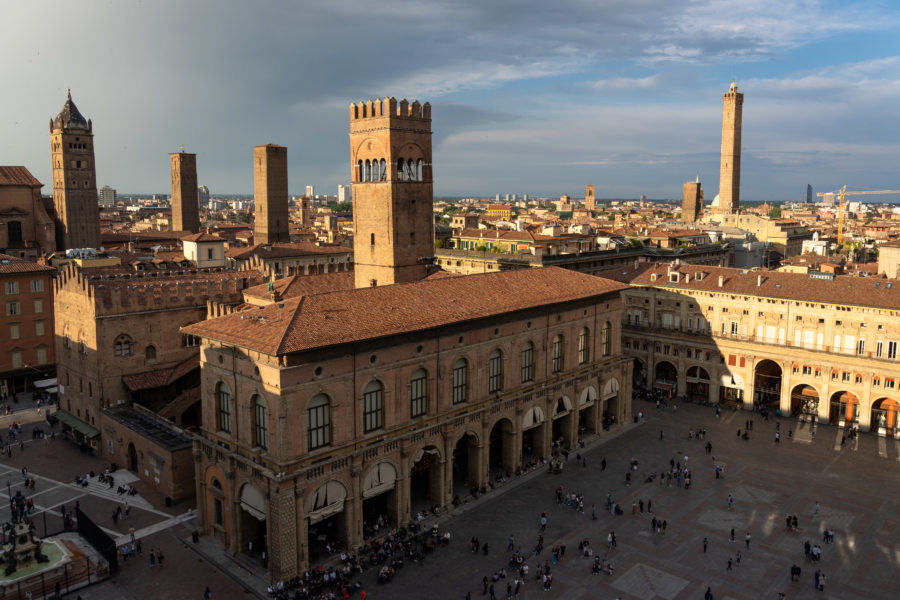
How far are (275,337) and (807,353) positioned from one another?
47944 millimetres

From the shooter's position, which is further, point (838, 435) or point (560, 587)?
point (838, 435)

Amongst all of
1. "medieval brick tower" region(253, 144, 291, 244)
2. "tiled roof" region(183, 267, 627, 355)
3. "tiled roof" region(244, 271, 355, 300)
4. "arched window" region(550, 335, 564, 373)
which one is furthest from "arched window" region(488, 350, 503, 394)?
"medieval brick tower" region(253, 144, 291, 244)

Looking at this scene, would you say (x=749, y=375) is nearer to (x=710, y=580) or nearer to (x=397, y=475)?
(x=710, y=580)

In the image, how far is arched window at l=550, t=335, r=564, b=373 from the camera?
52.1m

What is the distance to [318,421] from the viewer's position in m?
36.6

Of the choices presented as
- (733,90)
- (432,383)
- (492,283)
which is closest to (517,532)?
(432,383)

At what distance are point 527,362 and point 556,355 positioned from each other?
11.5ft

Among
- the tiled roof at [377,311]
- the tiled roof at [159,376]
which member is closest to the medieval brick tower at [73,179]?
the tiled roof at [159,376]

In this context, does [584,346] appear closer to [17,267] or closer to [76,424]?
[76,424]

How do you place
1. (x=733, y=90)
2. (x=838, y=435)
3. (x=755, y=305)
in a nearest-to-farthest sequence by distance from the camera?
(x=838, y=435) → (x=755, y=305) → (x=733, y=90)

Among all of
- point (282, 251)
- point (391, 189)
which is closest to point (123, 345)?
point (391, 189)

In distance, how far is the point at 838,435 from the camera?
58281mm

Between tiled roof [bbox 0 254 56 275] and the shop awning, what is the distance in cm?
1702

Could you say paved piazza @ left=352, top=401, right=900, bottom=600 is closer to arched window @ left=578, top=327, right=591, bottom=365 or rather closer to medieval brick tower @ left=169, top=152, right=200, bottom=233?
arched window @ left=578, top=327, right=591, bottom=365
